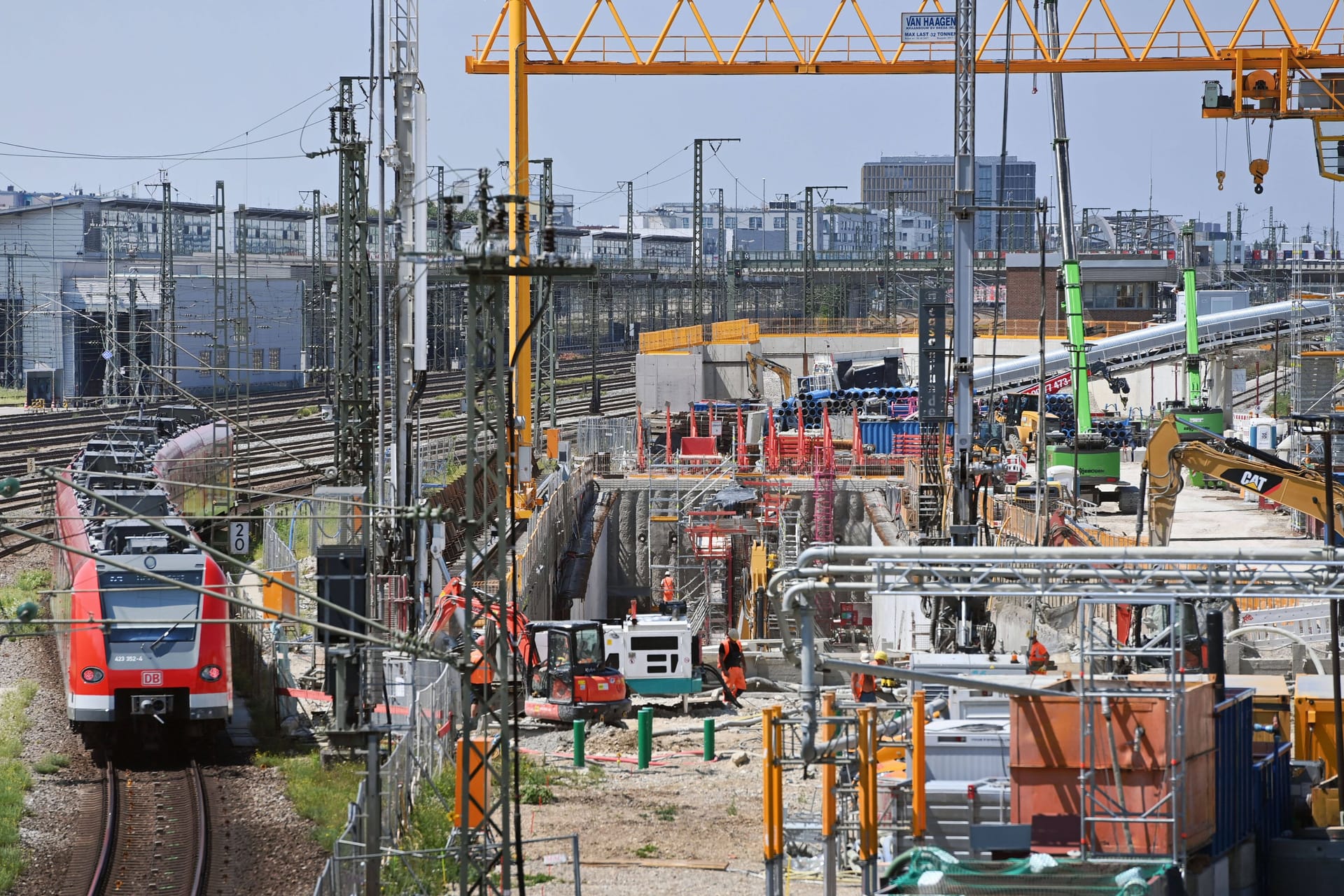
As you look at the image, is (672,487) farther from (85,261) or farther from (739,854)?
(85,261)

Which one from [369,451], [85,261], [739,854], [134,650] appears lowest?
[739,854]

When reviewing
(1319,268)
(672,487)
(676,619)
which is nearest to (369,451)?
(676,619)

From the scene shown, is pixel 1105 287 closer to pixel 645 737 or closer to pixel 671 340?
pixel 671 340

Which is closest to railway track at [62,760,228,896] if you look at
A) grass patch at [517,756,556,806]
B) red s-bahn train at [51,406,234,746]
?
red s-bahn train at [51,406,234,746]

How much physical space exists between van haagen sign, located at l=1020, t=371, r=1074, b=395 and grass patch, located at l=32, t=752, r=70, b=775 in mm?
38868

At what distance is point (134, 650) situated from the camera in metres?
18.3

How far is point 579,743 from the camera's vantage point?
1973 centimetres

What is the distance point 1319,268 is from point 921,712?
109629mm

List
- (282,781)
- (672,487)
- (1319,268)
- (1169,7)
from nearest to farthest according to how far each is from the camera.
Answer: (282,781) < (1169,7) < (672,487) < (1319,268)

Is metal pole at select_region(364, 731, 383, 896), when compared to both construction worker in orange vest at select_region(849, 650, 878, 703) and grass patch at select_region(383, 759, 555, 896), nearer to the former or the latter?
grass patch at select_region(383, 759, 555, 896)

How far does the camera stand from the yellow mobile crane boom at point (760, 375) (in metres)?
55.9

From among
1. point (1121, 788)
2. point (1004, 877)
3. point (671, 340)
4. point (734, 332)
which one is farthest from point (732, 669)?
point (734, 332)

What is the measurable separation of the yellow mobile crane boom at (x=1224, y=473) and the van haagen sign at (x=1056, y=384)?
26.4m

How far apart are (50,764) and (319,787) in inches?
128
